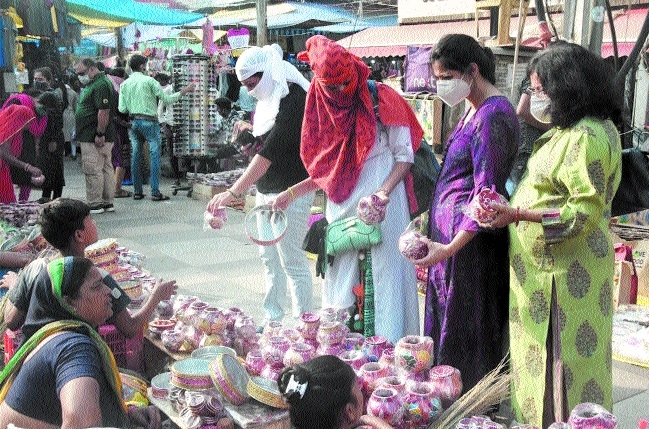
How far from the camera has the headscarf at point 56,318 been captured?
6.92 ft

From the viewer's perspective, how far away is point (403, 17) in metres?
5.88

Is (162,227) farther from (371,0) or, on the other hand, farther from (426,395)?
(371,0)

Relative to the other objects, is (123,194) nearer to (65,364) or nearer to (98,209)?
(98,209)

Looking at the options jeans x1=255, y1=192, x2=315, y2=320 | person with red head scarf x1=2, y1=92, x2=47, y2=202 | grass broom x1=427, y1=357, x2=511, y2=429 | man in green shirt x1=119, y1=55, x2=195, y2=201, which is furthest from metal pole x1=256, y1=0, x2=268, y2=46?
grass broom x1=427, y1=357, x2=511, y2=429

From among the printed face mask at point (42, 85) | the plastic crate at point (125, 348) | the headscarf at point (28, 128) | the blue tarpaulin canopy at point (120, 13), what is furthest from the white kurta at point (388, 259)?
the blue tarpaulin canopy at point (120, 13)

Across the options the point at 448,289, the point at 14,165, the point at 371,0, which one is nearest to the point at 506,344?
the point at 448,289

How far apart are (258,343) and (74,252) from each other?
2.75ft

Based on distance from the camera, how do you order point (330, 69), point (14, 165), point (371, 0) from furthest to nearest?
1. point (371, 0)
2. point (14, 165)
3. point (330, 69)

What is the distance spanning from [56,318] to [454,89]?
5.01 feet

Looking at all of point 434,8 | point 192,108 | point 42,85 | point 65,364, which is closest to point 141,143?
point 192,108

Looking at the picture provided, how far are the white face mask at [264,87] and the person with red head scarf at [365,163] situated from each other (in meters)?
0.44

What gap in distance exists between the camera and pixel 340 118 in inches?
123

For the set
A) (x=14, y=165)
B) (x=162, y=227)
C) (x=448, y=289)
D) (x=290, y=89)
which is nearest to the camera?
(x=448, y=289)

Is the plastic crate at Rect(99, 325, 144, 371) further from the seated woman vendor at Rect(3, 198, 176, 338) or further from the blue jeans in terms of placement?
the blue jeans
